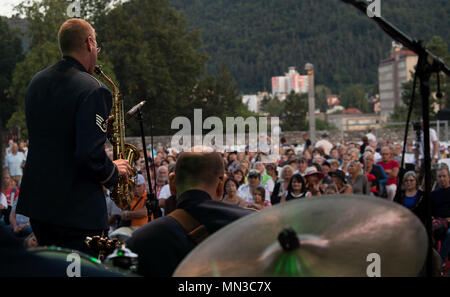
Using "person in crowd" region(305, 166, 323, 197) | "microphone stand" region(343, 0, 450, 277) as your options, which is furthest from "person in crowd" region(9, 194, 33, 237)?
"microphone stand" region(343, 0, 450, 277)

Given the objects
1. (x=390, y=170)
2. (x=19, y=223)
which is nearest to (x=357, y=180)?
(x=390, y=170)

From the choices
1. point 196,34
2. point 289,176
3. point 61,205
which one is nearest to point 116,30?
point 196,34

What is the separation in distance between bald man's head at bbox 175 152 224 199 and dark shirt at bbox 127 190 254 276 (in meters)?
0.19

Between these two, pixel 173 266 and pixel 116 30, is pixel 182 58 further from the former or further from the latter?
pixel 173 266

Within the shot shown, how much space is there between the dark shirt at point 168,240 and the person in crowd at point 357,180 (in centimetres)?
691

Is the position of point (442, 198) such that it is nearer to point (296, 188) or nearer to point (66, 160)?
point (296, 188)

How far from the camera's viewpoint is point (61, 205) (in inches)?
116

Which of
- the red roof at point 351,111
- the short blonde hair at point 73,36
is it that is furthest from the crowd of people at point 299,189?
the red roof at point 351,111

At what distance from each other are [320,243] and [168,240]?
3.05ft

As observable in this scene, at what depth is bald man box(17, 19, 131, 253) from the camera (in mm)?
2949

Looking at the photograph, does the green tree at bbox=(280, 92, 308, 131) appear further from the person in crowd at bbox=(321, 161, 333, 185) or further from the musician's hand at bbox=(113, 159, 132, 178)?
the musician's hand at bbox=(113, 159, 132, 178)

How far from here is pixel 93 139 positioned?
2949 mm
